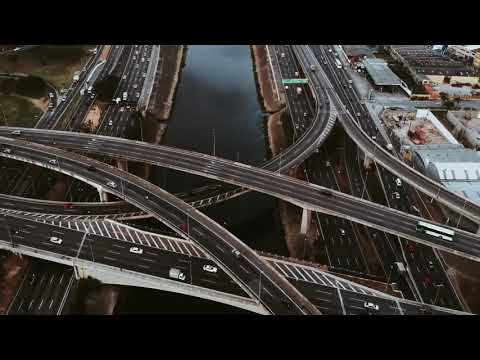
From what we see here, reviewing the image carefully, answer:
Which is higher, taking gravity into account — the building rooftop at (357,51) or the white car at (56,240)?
the building rooftop at (357,51)

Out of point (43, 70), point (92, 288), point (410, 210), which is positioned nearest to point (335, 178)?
point (410, 210)

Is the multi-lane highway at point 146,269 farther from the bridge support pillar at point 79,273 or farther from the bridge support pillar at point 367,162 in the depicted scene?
the bridge support pillar at point 367,162

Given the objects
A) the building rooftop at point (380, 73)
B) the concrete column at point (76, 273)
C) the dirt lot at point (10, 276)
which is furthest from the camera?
the building rooftop at point (380, 73)

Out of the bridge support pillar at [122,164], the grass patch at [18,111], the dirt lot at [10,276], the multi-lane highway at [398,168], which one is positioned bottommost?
the dirt lot at [10,276]

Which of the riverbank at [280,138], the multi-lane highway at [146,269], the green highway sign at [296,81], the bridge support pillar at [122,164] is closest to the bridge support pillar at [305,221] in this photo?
the riverbank at [280,138]

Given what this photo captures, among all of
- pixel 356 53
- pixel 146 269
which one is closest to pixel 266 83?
pixel 356 53

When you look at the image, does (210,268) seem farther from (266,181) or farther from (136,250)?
(266,181)

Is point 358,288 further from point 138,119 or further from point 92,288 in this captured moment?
point 138,119
